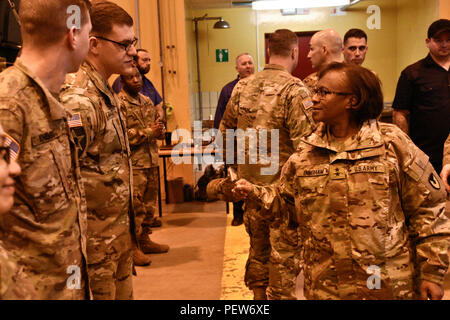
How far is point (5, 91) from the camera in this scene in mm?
1274

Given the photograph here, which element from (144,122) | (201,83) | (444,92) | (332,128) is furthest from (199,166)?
(332,128)

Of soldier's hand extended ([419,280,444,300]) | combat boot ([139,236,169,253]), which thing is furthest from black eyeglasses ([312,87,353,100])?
combat boot ([139,236,169,253])

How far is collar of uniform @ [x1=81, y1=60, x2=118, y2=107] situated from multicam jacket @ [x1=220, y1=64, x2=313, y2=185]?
3.65 ft

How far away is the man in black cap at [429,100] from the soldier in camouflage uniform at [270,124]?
1.26 meters

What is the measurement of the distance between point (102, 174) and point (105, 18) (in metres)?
0.72

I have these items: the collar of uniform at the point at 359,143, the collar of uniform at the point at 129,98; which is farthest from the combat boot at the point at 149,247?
the collar of uniform at the point at 359,143

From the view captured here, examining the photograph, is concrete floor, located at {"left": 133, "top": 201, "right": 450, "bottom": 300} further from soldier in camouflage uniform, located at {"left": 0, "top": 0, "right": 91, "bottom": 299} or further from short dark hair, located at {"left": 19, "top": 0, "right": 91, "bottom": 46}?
short dark hair, located at {"left": 19, "top": 0, "right": 91, "bottom": 46}

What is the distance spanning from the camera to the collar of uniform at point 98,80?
1973 millimetres

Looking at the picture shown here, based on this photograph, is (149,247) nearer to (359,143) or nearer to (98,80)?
(98,80)

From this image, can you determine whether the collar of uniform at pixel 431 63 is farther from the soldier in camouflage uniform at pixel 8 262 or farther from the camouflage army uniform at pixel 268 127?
the soldier in camouflage uniform at pixel 8 262

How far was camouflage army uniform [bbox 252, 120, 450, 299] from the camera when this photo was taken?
162 centimetres

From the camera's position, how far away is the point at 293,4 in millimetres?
9141
